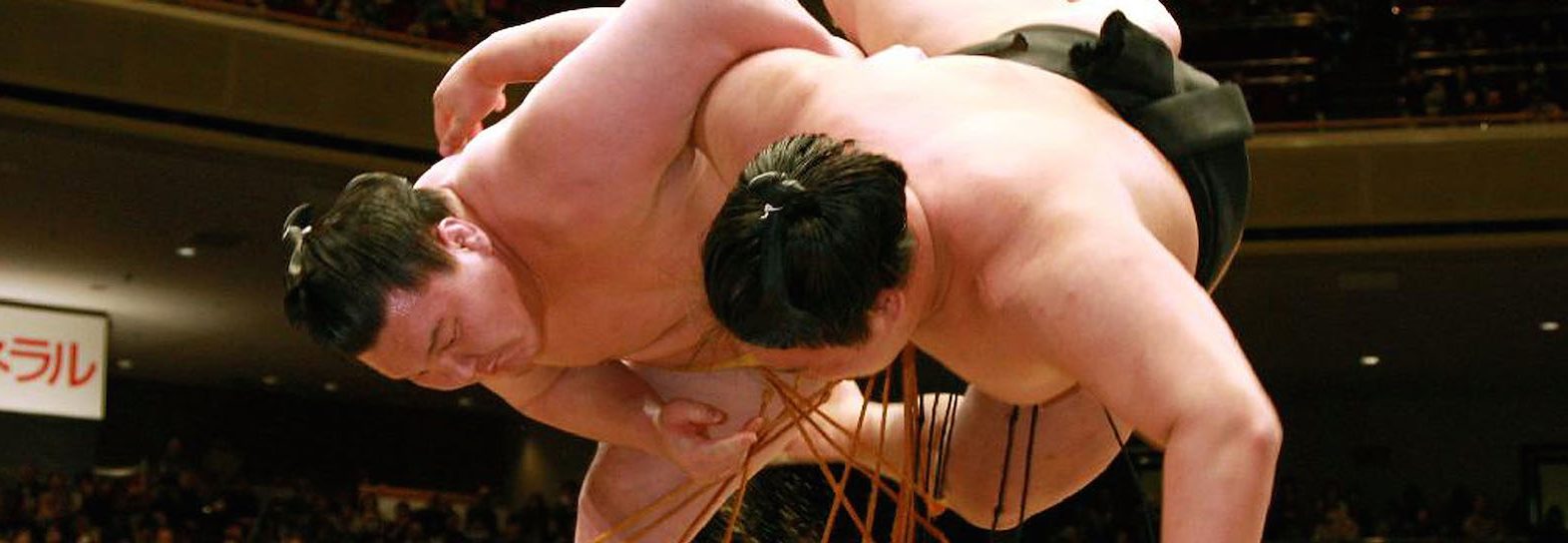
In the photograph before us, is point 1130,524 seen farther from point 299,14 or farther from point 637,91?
point 637,91

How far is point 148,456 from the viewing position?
1316 cm

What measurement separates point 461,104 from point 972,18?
1.83 feet

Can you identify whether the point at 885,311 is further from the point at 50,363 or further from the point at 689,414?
the point at 50,363

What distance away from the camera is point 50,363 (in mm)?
9680

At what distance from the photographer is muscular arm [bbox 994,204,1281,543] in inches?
49.4

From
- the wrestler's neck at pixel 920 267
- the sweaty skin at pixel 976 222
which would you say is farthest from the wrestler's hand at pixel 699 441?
the wrestler's neck at pixel 920 267

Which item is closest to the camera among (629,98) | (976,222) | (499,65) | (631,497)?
(976,222)

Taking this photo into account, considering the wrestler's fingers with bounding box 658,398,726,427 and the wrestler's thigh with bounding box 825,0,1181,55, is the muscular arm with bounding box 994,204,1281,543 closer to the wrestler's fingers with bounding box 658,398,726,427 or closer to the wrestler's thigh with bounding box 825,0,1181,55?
the wrestler's thigh with bounding box 825,0,1181,55

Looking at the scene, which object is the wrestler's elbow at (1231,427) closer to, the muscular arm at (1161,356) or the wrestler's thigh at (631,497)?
the muscular arm at (1161,356)

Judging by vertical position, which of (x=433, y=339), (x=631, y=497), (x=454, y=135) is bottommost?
(x=631, y=497)

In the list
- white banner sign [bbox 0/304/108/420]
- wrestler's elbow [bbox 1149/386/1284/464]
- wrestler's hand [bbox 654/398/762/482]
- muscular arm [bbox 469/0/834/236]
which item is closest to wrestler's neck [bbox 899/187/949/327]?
wrestler's elbow [bbox 1149/386/1284/464]

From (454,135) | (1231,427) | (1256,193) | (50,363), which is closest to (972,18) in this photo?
(454,135)

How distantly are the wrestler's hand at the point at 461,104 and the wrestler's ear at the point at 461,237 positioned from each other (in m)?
0.23

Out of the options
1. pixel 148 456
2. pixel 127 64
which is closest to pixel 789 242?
pixel 127 64
